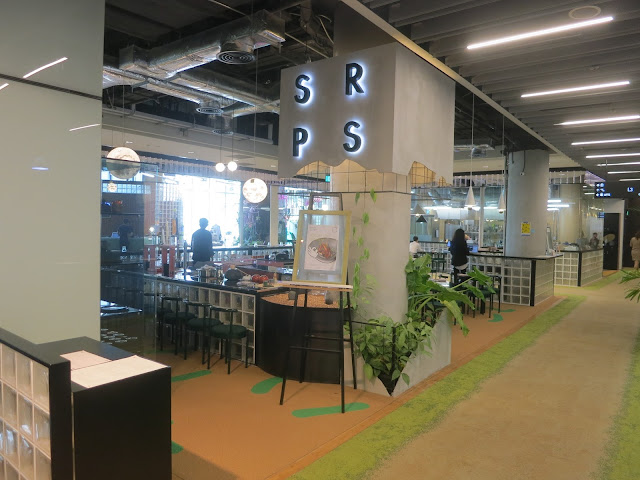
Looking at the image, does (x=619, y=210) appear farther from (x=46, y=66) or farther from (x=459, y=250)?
(x=46, y=66)

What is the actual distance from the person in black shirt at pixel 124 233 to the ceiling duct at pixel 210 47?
1.95 metres

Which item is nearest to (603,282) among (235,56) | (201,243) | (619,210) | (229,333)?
(619,210)

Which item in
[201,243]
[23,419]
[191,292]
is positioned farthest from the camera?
[201,243]

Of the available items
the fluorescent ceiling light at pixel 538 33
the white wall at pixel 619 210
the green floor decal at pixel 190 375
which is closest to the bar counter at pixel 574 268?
the white wall at pixel 619 210

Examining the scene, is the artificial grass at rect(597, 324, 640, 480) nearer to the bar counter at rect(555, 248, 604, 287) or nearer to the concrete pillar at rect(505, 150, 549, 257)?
the concrete pillar at rect(505, 150, 549, 257)

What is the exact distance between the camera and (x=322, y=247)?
4.24 metres

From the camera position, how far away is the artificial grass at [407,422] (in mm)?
3105

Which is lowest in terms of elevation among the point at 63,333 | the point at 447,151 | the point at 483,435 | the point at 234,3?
the point at 483,435

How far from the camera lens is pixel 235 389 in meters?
4.54

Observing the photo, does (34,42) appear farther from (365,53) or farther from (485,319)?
(485,319)

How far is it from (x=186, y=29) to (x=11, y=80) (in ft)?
10.7

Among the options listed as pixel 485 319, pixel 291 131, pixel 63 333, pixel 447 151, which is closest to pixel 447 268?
pixel 485 319

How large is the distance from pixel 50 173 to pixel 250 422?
7.96 feet

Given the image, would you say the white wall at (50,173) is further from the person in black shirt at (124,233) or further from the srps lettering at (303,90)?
the srps lettering at (303,90)
